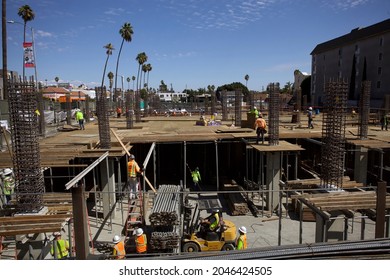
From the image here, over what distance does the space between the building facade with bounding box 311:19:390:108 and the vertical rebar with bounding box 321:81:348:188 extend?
34394 mm

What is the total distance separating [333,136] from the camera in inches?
496

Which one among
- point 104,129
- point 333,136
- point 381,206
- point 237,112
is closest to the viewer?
point 381,206

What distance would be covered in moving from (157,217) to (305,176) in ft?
52.4

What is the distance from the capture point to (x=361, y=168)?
58.3 ft

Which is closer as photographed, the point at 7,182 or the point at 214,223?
the point at 214,223

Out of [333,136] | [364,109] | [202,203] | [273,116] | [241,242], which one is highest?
[364,109]

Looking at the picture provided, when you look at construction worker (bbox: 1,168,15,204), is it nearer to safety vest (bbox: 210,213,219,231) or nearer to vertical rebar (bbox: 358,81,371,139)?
Result: safety vest (bbox: 210,213,219,231)

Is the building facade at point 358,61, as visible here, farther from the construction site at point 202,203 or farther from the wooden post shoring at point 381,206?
the wooden post shoring at point 381,206

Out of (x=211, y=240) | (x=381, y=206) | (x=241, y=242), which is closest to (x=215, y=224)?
(x=211, y=240)

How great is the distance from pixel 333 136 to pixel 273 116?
507 cm

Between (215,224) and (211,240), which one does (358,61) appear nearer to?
(215,224)

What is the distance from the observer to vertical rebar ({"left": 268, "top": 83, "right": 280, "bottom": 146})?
55.6 feet

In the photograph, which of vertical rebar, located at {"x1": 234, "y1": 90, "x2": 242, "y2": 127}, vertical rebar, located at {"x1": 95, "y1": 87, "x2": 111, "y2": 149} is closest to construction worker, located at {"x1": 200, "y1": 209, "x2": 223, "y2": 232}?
vertical rebar, located at {"x1": 95, "y1": 87, "x2": 111, "y2": 149}
